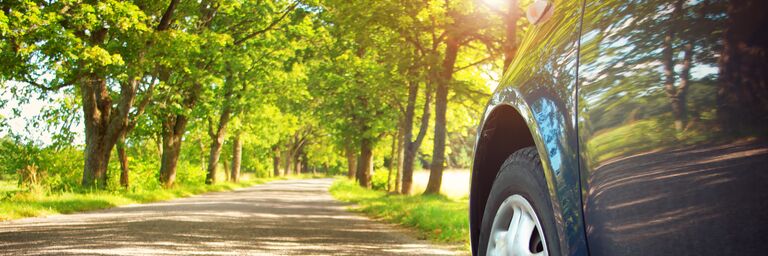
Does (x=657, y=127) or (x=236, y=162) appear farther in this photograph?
(x=236, y=162)

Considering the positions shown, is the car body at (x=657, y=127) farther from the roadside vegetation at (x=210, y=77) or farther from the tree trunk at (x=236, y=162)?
the tree trunk at (x=236, y=162)

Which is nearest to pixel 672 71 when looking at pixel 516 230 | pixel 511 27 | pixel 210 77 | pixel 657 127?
pixel 657 127

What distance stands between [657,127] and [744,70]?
0.75ft

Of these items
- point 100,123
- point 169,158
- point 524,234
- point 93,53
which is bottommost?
point 524,234

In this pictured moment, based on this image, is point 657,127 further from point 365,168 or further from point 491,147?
point 365,168

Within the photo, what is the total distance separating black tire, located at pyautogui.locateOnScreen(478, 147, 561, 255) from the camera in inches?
78.0

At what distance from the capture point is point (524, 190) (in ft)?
7.34

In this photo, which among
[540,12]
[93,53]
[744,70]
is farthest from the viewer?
[93,53]

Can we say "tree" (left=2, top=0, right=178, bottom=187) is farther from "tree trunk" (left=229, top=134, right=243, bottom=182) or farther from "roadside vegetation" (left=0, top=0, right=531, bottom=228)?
"tree trunk" (left=229, top=134, right=243, bottom=182)

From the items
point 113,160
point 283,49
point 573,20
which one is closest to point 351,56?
point 283,49

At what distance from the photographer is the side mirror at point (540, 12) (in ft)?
8.11

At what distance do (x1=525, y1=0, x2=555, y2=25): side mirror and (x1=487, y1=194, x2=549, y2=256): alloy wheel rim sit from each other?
0.59m

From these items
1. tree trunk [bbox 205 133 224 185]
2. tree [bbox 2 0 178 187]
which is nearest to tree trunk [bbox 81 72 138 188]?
tree [bbox 2 0 178 187]

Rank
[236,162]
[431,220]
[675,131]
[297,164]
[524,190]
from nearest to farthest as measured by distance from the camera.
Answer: [675,131] < [524,190] < [431,220] < [236,162] < [297,164]
